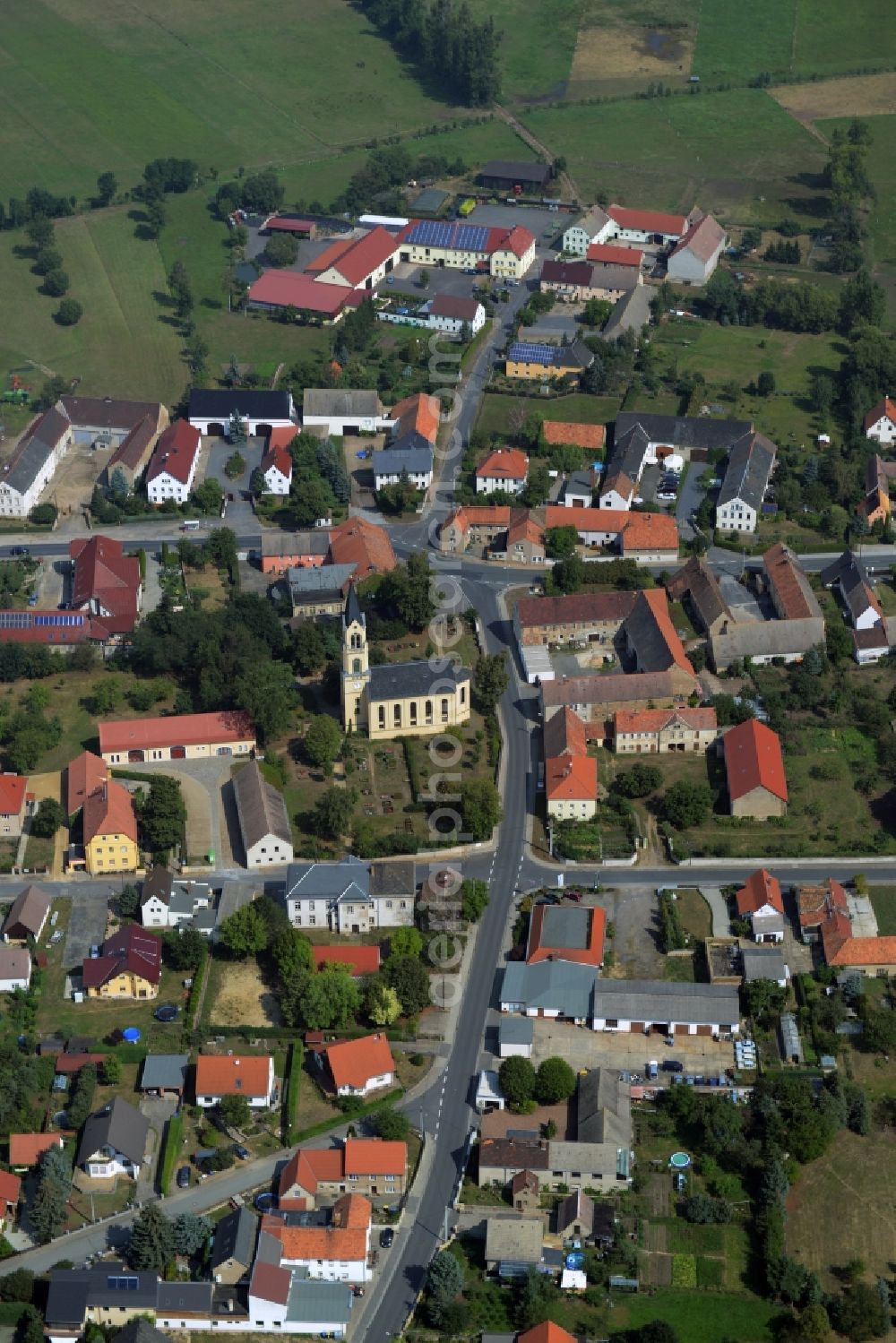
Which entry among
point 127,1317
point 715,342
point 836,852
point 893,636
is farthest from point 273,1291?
point 715,342

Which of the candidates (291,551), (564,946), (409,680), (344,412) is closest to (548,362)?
(344,412)

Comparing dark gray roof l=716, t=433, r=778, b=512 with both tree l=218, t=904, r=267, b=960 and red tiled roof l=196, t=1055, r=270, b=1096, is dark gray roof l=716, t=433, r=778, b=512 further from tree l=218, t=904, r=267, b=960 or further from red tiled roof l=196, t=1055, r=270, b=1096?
red tiled roof l=196, t=1055, r=270, b=1096

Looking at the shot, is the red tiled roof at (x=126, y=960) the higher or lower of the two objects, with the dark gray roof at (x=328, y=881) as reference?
lower

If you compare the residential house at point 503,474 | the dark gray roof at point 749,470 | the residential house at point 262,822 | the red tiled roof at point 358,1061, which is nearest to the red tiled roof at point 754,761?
the residential house at point 262,822

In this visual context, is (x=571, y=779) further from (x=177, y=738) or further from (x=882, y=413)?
(x=882, y=413)

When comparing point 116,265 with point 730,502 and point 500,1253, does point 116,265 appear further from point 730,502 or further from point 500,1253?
point 500,1253

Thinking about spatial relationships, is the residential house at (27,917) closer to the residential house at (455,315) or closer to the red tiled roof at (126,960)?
the red tiled roof at (126,960)
